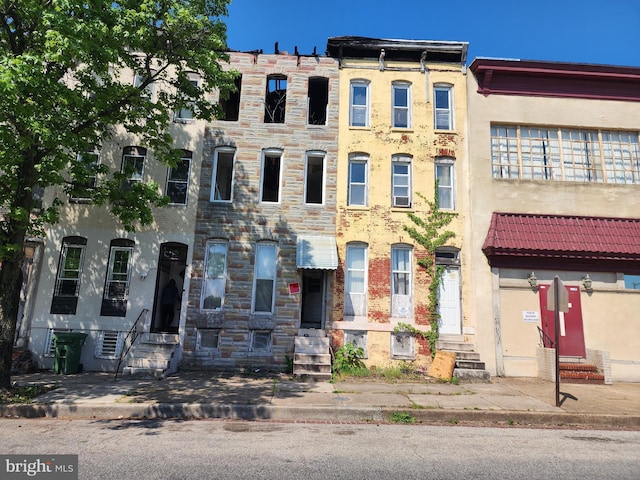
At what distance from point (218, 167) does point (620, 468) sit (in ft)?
44.2

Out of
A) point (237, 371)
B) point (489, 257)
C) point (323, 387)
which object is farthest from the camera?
point (489, 257)

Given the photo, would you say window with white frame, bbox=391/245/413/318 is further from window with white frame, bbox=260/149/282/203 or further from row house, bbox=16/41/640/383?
window with white frame, bbox=260/149/282/203

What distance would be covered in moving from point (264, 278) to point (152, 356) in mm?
4239

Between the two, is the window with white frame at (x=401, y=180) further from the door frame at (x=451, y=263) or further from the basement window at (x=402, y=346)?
the basement window at (x=402, y=346)

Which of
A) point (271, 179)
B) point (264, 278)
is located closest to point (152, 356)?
point (264, 278)

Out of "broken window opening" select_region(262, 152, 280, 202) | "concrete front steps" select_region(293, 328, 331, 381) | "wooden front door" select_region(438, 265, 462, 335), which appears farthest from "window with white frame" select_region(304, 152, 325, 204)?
Result: "wooden front door" select_region(438, 265, 462, 335)

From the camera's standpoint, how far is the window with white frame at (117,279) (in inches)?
512

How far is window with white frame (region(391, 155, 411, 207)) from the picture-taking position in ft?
46.6

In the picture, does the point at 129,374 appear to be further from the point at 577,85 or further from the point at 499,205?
the point at 577,85

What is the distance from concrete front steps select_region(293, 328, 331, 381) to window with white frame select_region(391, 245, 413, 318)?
2704mm

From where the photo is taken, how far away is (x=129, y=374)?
11297 millimetres

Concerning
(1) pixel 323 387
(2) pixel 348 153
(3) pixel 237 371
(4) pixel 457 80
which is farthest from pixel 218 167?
(4) pixel 457 80

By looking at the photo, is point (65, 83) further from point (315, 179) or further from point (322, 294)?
point (322, 294)

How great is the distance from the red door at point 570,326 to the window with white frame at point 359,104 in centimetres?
870
